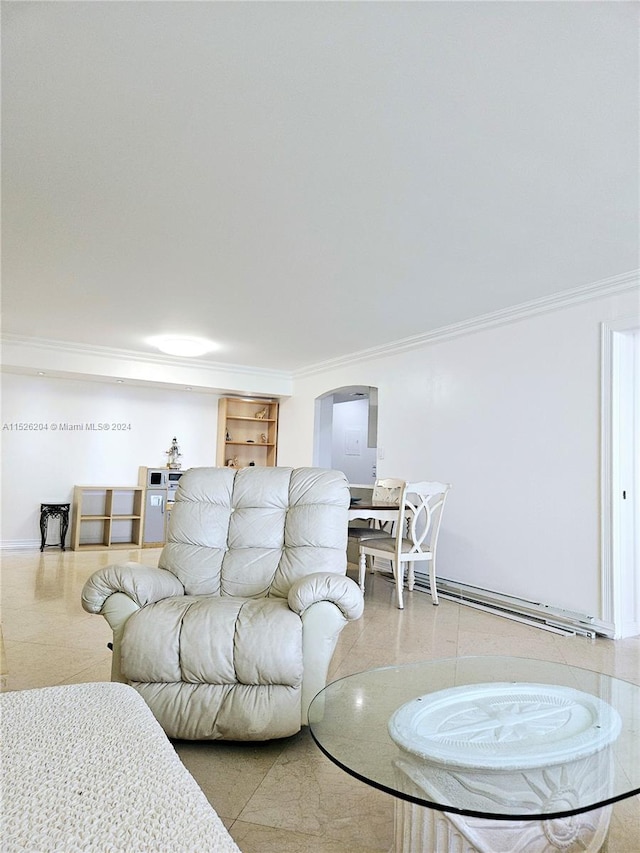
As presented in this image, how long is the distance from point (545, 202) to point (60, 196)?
251cm

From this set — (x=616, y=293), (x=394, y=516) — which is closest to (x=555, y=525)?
(x=394, y=516)

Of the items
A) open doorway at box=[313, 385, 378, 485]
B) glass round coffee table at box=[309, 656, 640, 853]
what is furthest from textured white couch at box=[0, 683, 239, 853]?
open doorway at box=[313, 385, 378, 485]

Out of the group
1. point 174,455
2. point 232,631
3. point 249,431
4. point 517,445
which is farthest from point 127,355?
point 232,631

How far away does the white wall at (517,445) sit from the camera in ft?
13.2

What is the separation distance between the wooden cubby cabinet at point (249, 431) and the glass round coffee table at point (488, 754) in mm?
6764

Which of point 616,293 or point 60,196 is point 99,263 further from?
point 616,293

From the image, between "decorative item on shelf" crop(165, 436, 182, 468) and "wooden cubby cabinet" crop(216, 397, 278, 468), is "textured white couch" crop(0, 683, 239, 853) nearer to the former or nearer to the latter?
"decorative item on shelf" crop(165, 436, 182, 468)

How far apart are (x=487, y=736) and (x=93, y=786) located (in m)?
1.00

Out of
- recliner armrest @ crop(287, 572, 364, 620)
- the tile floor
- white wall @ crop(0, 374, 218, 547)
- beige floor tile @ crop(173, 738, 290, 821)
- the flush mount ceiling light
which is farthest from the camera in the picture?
white wall @ crop(0, 374, 218, 547)

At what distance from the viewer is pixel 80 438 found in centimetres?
733

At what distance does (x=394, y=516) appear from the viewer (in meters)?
4.75

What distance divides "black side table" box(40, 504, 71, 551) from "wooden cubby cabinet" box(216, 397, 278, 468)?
2.16 metres

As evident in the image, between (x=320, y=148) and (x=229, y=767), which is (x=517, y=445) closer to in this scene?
(x=320, y=148)

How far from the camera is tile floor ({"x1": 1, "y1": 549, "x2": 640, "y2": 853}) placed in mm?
1620
